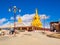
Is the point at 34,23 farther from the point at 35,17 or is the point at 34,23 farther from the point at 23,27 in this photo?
the point at 23,27

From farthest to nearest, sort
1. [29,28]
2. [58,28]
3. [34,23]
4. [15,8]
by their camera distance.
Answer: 1. [34,23]
2. [29,28]
3. [58,28]
4. [15,8]

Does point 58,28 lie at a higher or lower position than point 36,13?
lower

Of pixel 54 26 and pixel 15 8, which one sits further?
pixel 54 26

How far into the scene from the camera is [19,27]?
83750 millimetres

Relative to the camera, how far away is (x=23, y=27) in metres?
82.9

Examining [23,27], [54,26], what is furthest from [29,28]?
[54,26]

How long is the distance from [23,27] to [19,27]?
209 centimetres

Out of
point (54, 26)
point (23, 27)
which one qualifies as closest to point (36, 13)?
point (23, 27)

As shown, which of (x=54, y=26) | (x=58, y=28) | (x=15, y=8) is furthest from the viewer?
(x=54, y=26)

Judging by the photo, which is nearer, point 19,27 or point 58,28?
point 58,28

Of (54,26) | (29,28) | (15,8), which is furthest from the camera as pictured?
(29,28)

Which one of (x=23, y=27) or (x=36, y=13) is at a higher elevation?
(x=36, y=13)

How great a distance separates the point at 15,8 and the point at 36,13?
5737 centimetres

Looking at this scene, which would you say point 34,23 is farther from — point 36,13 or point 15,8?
point 15,8
